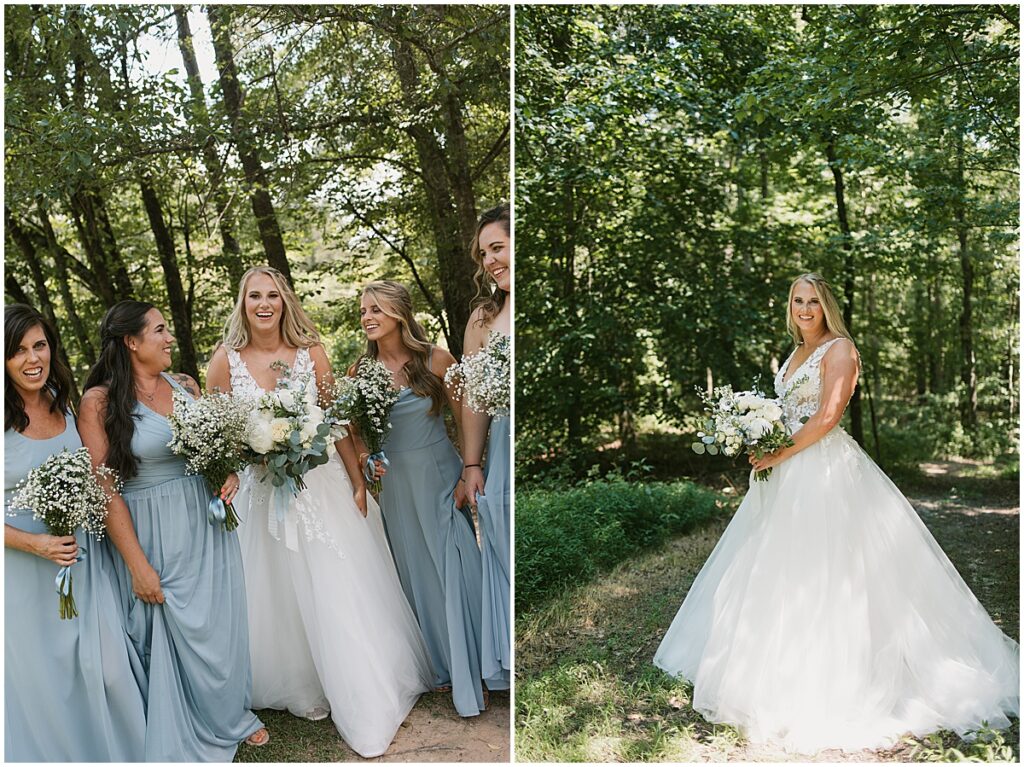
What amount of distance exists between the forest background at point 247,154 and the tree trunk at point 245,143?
1cm

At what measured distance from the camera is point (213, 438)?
3398 mm

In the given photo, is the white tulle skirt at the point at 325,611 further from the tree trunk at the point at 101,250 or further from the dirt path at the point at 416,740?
the tree trunk at the point at 101,250

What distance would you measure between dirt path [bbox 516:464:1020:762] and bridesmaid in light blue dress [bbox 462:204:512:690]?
341 millimetres

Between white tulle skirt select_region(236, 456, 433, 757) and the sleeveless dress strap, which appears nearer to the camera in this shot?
white tulle skirt select_region(236, 456, 433, 757)

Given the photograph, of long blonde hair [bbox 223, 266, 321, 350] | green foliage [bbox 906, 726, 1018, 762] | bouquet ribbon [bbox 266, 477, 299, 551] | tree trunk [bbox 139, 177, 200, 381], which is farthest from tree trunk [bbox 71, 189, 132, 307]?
green foliage [bbox 906, 726, 1018, 762]

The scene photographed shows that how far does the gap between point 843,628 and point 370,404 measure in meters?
2.36

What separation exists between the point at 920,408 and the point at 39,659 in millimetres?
11846

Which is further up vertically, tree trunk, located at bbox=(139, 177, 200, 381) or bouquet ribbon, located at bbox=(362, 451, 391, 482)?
tree trunk, located at bbox=(139, 177, 200, 381)

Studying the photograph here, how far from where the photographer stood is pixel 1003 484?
921 centimetres

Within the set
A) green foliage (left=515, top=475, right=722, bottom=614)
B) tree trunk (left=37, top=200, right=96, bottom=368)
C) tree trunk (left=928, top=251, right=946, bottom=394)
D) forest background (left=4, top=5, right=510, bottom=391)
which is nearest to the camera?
forest background (left=4, top=5, right=510, bottom=391)

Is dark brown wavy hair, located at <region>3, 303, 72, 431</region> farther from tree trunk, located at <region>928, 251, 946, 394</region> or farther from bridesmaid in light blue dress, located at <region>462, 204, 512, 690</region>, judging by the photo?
tree trunk, located at <region>928, 251, 946, 394</region>

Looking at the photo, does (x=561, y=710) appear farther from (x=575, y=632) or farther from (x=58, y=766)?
(x=58, y=766)

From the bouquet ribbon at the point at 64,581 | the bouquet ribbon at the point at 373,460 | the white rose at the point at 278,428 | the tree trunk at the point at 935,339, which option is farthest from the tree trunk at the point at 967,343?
the bouquet ribbon at the point at 64,581

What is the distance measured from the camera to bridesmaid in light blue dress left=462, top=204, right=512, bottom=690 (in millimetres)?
3934
